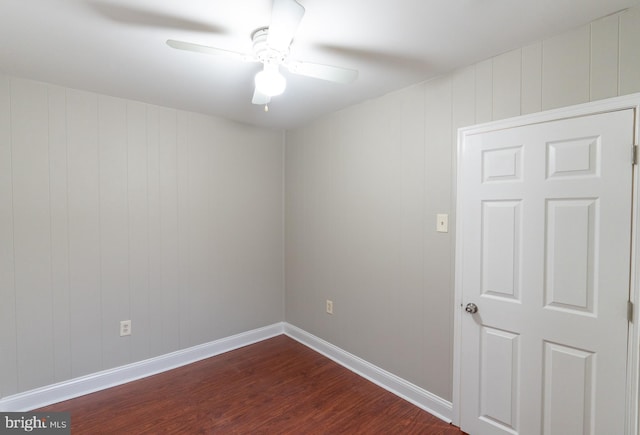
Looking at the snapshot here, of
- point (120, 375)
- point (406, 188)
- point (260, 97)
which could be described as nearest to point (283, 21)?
point (260, 97)

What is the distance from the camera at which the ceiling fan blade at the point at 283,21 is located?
1172 millimetres

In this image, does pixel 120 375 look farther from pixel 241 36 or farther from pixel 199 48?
pixel 241 36

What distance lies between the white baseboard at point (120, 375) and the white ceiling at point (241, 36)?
2276 millimetres

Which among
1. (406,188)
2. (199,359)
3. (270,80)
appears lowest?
(199,359)

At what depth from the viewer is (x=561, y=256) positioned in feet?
5.22

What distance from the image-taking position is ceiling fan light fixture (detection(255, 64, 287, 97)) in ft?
5.01

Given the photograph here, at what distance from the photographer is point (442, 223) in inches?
82.5

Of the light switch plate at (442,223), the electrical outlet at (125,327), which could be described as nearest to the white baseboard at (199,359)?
the electrical outlet at (125,327)

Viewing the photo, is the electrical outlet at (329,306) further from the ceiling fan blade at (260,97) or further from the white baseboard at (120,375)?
the ceiling fan blade at (260,97)

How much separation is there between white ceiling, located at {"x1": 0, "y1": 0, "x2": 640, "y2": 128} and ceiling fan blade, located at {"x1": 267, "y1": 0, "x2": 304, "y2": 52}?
17 centimetres

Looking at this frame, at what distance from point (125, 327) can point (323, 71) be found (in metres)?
2.59

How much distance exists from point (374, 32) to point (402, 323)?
6.61 feet

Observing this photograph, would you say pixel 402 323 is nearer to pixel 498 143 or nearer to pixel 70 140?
pixel 498 143

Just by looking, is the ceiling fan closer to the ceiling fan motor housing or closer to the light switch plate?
the ceiling fan motor housing
